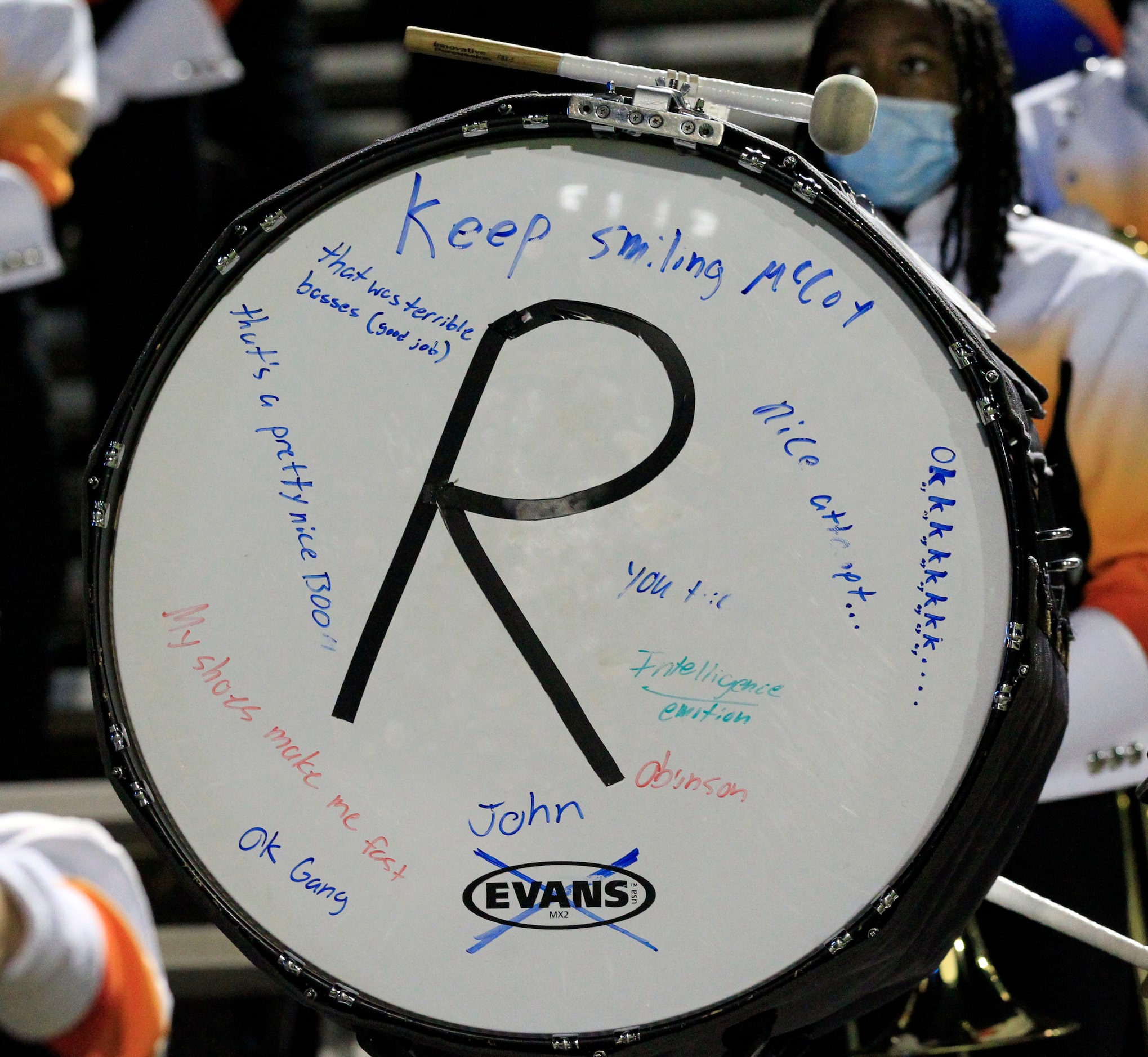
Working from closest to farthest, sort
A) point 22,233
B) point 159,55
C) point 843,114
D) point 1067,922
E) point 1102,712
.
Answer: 1. point 843,114
2. point 1067,922
3. point 1102,712
4. point 22,233
5. point 159,55

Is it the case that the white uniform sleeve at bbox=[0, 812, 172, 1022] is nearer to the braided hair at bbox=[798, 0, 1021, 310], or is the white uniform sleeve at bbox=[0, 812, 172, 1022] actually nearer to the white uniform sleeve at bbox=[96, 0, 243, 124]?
the braided hair at bbox=[798, 0, 1021, 310]

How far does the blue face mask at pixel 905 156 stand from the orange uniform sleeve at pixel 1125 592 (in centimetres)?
48

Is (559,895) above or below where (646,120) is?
below

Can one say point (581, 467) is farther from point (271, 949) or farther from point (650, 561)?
point (271, 949)

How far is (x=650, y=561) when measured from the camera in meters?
1.04

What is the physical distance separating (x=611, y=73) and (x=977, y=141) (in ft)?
2.60

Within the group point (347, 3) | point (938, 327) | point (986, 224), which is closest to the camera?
point (938, 327)

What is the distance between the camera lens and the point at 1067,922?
1196 millimetres

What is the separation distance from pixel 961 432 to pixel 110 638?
64 centimetres

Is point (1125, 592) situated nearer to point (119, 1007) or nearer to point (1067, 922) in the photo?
point (1067, 922)

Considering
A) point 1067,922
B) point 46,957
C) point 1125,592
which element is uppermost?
point 1125,592

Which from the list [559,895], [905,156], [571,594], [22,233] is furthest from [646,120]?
[22,233]

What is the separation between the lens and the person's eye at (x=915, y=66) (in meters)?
1.66

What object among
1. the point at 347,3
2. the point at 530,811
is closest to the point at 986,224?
the point at 530,811
